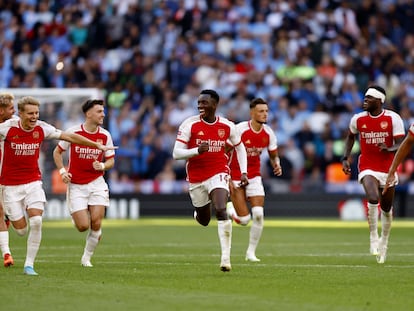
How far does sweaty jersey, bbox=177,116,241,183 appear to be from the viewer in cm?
1627

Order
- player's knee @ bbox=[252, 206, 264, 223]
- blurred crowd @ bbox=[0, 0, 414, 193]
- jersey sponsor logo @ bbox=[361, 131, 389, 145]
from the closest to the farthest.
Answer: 1. jersey sponsor logo @ bbox=[361, 131, 389, 145]
2. player's knee @ bbox=[252, 206, 264, 223]
3. blurred crowd @ bbox=[0, 0, 414, 193]

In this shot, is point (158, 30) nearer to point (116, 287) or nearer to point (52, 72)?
point (52, 72)

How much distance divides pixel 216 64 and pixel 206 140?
19.7 m

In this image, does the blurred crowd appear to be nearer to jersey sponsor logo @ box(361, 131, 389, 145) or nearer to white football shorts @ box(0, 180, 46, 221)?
jersey sponsor logo @ box(361, 131, 389, 145)

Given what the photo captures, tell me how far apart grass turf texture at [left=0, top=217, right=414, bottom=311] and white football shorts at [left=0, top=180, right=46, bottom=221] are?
2.64ft

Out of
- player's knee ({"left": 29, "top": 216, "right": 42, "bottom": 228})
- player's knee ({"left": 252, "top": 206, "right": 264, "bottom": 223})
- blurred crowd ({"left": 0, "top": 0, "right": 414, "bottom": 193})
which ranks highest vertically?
blurred crowd ({"left": 0, "top": 0, "right": 414, "bottom": 193})

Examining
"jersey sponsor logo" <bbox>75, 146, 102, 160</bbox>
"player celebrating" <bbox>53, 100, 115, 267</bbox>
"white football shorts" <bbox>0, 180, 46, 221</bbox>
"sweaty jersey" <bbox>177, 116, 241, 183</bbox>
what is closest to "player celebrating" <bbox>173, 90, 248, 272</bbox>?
"sweaty jersey" <bbox>177, 116, 241, 183</bbox>

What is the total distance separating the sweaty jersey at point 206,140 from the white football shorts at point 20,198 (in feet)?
6.81

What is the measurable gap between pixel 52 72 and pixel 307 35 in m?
8.05

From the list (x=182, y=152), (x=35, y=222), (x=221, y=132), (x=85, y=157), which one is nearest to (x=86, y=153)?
(x=85, y=157)

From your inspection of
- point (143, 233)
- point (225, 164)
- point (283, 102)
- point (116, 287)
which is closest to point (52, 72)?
point (283, 102)

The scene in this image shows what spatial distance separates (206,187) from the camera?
53.8 feet

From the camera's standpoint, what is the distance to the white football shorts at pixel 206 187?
16.3 m

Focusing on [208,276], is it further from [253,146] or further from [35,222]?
[253,146]
